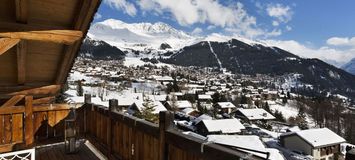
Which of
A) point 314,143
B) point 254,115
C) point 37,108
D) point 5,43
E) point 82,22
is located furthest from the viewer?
point 254,115

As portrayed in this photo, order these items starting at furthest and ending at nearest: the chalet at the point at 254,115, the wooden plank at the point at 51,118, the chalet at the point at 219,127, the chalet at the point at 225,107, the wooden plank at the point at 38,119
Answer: the chalet at the point at 225,107, the chalet at the point at 254,115, the chalet at the point at 219,127, the wooden plank at the point at 51,118, the wooden plank at the point at 38,119

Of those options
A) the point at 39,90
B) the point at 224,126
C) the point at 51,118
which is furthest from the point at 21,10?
the point at 224,126

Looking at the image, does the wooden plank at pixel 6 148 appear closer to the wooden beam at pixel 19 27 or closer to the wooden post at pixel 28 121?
the wooden post at pixel 28 121

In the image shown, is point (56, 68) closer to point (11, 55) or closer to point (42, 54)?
point (42, 54)

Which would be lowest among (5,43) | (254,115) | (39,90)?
(254,115)

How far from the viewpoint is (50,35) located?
5.05 m

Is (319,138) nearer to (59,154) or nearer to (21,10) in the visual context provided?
(59,154)

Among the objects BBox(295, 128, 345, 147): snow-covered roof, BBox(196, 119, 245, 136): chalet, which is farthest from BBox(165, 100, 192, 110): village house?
BBox(295, 128, 345, 147): snow-covered roof

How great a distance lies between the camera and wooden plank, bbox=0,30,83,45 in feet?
15.3

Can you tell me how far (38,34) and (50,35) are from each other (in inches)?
7.9

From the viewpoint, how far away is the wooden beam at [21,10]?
4273 millimetres

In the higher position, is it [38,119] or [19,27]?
[19,27]

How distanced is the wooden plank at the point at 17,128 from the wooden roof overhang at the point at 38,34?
0.85 meters

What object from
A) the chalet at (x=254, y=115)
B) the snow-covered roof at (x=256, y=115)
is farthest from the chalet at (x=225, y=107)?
the snow-covered roof at (x=256, y=115)
